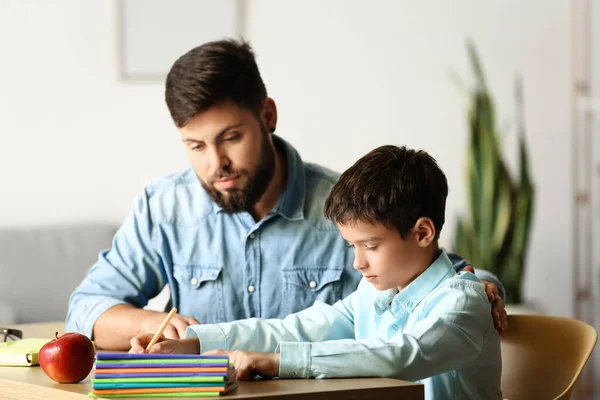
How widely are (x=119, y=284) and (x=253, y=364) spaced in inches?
31.9

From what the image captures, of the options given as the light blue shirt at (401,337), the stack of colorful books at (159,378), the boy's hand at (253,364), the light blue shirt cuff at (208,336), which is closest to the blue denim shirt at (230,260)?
the light blue shirt at (401,337)

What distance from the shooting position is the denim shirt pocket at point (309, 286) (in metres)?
2.04

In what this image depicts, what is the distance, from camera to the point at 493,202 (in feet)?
12.3

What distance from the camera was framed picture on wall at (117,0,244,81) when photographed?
379 cm

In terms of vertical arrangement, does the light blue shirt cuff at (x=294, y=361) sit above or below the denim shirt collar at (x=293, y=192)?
below

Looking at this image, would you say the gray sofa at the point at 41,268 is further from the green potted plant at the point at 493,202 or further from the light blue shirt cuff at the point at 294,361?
the light blue shirt cuff at the point at 294,361

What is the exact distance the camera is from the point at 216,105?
1867 mm

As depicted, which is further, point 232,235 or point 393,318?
point 232,235

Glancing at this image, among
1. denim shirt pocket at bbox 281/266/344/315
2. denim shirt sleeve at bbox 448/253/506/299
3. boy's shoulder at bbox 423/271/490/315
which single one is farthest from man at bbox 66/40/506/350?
boy's shoulder at bbox 423/271/490/315

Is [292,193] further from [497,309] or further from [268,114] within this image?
[497,309]

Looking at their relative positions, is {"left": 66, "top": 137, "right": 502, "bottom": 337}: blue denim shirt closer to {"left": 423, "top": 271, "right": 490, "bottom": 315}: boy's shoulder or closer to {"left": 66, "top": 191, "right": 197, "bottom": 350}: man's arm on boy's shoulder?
{"left": 66, "top": 191, "right": 197, "bottom": 350}: man's arm on boy's shoulder

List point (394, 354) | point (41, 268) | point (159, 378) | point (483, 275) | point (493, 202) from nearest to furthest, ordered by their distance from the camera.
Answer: point (159, 378) → point (394, 354) → point (483, 275) → point (41, 268) → point (493, 202)

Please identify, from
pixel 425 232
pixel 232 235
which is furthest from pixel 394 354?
pixel 232 235

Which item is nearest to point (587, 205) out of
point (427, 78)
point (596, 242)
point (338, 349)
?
point (596, 242)
